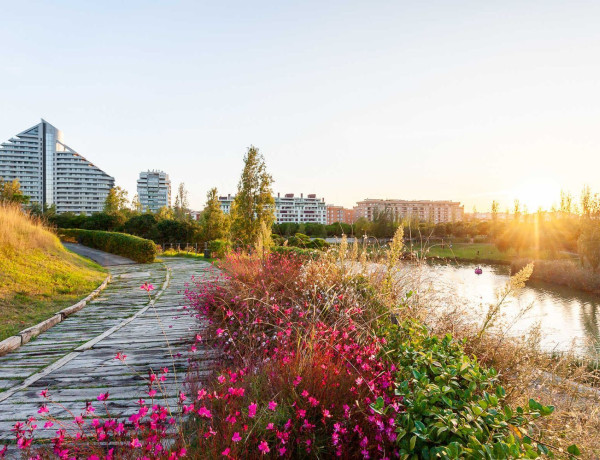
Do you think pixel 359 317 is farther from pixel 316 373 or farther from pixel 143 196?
pixel 143 196

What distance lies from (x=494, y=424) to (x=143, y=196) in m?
121

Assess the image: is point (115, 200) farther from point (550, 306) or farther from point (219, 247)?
point (550, 306)

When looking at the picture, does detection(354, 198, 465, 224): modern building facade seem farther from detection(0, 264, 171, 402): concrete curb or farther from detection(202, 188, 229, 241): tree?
detection(0, 264, 171, 402): concrete curb

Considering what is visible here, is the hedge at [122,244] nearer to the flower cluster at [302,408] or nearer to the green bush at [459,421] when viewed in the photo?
the flower cluster at [302,408]

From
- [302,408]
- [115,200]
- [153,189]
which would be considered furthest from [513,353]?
[153,189]

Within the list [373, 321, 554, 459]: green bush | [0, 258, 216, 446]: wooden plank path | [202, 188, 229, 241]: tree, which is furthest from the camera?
[202, 188, 229, 241]: tree

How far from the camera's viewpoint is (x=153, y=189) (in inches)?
4358

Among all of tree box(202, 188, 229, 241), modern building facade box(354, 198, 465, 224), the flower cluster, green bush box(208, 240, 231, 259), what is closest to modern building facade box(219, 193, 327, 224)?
modern building facade box(354, 198, 465, 224)

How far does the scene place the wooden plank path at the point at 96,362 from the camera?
2.66 metres

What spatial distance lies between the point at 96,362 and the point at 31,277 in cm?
480

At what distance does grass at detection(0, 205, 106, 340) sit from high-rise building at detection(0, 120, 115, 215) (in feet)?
282

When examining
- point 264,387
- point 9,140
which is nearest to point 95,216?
point 264,387

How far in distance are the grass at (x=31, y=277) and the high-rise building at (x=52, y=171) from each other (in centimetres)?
8597

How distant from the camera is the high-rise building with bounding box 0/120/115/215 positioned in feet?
270
